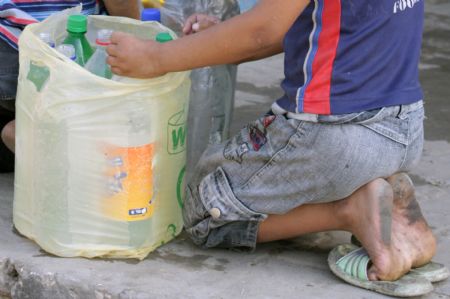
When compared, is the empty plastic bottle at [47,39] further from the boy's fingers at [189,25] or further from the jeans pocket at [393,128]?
the jeans pocket at [393,128]

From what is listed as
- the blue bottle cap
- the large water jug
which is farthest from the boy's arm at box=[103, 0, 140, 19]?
the blue bottle cap

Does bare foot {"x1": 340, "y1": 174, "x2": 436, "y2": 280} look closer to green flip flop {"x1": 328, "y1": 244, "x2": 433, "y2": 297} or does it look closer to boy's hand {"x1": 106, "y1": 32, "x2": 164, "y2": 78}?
green flip flop {"x1": 328, "y1": 244, "x2": 433, "y2": 297}

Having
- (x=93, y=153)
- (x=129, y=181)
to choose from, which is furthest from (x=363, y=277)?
(x=93, y=153)

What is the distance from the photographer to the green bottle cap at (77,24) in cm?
288

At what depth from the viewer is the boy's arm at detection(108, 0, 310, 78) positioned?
8.41ft

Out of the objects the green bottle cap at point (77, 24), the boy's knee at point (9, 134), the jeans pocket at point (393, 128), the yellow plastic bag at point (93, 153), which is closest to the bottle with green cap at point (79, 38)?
the green bottle cap at point (77, 24)

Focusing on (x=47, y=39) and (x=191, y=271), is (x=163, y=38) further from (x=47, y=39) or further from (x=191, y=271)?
(x=191, y=271)

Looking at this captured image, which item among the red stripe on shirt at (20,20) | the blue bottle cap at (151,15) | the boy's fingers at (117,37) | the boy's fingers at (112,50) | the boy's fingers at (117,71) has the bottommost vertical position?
the red stripe on shirt at (20,20)

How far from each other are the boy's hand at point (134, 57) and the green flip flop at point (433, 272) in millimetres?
907

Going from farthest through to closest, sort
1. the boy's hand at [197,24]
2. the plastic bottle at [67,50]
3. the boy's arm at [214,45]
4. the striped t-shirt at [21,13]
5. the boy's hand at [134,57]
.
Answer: the striped t-shirt at [21,13], the boy's hand at [197,24], the plastic bottle at [67,50], the boy's hand at [134,57], the boy's arm at [214,45]

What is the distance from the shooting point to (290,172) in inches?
106

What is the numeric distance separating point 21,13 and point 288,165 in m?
1.07

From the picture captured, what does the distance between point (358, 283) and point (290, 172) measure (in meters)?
0.36

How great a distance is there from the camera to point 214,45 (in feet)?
8.61
